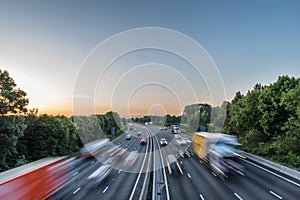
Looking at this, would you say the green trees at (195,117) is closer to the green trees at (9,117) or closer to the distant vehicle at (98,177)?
the distant vehicle at (98,177)

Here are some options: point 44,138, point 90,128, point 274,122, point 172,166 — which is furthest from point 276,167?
point 90,128

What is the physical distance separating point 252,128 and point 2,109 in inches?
1759

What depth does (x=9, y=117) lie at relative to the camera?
1142 inches

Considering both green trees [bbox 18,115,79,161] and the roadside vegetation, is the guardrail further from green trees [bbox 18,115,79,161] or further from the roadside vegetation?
green trees [bbox 18,115,79,161]

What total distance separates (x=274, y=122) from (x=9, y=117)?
144 ft

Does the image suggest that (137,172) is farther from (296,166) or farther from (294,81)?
(294,81)

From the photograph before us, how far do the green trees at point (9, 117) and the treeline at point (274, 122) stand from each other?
121ft

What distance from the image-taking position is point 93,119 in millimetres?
55219

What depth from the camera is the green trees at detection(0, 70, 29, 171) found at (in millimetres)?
28031

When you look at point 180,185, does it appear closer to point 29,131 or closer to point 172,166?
point 172,166

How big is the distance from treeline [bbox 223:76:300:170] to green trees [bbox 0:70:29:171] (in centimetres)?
3678

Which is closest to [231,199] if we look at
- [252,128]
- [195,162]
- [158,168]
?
[158,168]

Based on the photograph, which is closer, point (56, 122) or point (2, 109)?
point (2, 109)

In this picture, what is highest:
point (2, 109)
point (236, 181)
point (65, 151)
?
point (2, 109)
